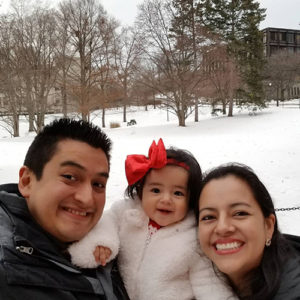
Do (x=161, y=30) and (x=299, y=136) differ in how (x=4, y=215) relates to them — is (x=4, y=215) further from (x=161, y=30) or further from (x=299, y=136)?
(x=161, y=30)

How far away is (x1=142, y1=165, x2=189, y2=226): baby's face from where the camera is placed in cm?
215

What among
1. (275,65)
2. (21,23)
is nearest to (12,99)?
(21,23)

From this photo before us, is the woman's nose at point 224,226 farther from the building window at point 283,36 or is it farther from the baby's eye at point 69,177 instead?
the building window at point 283,36

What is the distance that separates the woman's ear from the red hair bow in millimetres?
776

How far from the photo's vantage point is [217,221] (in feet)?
5.52

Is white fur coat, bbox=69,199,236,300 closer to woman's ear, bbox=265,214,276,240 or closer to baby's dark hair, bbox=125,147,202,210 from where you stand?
baby's dark hair, bbox=125,147,202,210

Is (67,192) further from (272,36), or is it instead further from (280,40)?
(280,40)

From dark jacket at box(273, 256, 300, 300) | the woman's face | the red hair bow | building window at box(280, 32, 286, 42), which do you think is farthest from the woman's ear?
building window at box(280, 32, 286, 42)

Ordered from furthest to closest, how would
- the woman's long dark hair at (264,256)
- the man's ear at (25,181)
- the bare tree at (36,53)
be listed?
the bare tree at (36,53) < the man's ear at (25,181) < the woman's long dark hair at (264,256)

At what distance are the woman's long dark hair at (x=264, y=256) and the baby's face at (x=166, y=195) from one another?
0.34m

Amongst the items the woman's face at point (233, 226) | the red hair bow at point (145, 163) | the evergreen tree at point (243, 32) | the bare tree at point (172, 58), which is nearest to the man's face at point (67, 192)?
the red hair bow at point (145, 163)

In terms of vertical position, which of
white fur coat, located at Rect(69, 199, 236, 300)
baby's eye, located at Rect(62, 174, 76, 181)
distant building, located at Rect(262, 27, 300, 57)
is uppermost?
distant building, located at Rect(262, 27, 300, 57)

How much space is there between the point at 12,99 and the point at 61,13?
8215 millimetres

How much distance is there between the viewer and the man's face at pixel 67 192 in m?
1.68
